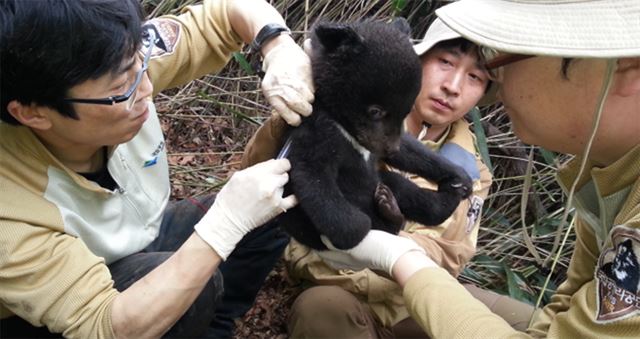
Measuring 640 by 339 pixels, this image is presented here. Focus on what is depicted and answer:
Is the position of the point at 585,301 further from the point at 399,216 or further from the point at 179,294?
the point at 179,294

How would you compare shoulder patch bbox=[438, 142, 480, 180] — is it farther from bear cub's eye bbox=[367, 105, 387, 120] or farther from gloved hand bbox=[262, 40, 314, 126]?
gloved hand bbox=[262, 40, 314, 126]

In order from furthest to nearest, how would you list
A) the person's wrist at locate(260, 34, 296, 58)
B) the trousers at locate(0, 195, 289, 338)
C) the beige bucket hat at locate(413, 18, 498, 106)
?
the trousers at locate(0, 195, 289, 338) → the beige bucket hat at locate(413, 18, 498, 106) → the person's wrist at locate(260, 34, 296, 58)

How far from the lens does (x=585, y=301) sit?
67.6 inches

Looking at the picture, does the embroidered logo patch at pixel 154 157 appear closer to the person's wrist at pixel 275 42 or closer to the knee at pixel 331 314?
the person's wrist at pixel 275 42

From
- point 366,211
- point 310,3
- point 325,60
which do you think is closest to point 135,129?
point 325,60

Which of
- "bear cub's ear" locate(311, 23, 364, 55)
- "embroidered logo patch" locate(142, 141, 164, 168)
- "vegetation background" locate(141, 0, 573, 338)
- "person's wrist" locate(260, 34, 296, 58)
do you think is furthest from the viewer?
"vegetation background" locate(141, 0, 573, 338)

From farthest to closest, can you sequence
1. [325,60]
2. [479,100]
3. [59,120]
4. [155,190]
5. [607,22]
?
1. [479,100]
2. [155,190]
3. [325,60]
4. [59,120]
5. [607,22]

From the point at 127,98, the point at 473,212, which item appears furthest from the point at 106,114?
the point at 473,212

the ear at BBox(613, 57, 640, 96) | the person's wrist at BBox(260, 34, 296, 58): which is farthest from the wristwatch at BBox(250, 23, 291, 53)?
the ear at BBox(613, 57, 640, 96)

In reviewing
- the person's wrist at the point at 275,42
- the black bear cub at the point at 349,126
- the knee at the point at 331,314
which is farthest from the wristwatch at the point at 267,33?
the knee at the point at 331,314

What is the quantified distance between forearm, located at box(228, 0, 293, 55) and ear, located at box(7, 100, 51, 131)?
920 mm

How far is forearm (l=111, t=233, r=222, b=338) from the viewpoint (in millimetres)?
2014

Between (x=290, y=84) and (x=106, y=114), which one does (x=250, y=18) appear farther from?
(x=106, y=114)

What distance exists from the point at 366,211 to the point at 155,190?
947 mm
